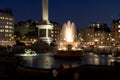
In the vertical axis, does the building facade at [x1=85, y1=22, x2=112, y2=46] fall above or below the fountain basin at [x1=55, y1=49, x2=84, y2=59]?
above

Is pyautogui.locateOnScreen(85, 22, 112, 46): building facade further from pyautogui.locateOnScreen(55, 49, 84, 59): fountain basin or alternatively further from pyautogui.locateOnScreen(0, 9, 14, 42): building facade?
pyautogui.locateOnScreen(55, 49, 84, 59): fountain basin

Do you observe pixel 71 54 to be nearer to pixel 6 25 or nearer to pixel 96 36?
pixel 6 25

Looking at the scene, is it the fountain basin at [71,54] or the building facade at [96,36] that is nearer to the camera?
the fountain basin at [71,54]

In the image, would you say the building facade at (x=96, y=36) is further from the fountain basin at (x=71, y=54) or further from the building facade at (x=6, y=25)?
the fountain basin at (x=71, y=54)

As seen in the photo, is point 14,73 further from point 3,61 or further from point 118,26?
point 118,26

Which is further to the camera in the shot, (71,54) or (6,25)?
(6,25)

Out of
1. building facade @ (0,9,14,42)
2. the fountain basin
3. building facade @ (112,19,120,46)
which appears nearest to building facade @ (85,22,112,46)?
building facade @ (112,19,120,46)

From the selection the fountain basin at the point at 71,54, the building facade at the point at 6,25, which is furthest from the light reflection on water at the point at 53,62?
the building facade at the point at 6,25

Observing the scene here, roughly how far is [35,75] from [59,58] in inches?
499

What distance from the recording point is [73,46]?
3644 centimetres

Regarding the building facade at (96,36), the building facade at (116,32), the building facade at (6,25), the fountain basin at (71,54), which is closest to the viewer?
the fountain basin at (71,54)

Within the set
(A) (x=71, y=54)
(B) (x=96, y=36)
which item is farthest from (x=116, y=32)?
(A) (x=71, y=54)

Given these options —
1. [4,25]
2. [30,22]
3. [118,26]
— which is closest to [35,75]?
[118,26]

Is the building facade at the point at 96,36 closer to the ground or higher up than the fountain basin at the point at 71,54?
higher up
